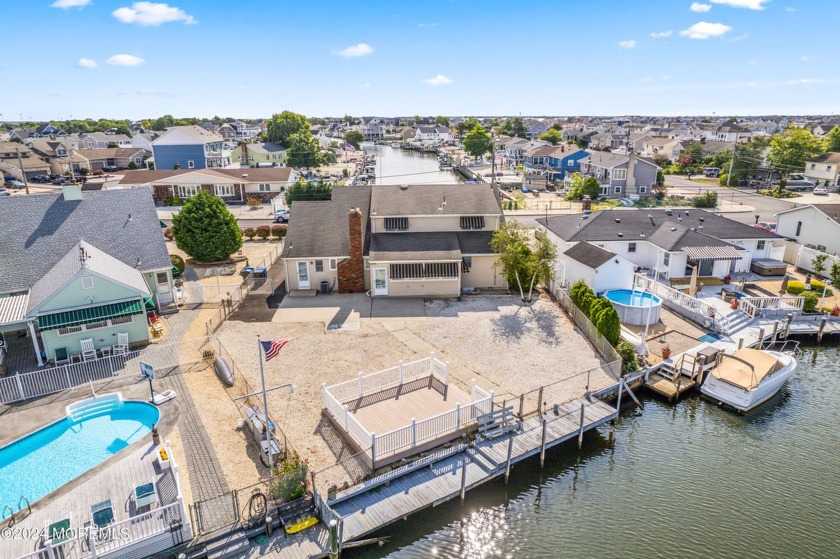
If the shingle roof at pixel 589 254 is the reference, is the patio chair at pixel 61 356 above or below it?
below

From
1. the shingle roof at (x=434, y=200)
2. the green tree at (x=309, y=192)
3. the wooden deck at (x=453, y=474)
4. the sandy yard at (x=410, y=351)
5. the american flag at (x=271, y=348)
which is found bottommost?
the wooden deck at (x=453, y=474)

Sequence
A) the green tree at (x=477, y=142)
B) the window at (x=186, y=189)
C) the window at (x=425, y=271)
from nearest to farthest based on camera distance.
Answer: the window at (x=425, y=271) → the window at (x=186, y=189) → the green tree at (x=477, y=142)

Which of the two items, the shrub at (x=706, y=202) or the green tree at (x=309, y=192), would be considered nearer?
the green tree at (x=309, y=192)

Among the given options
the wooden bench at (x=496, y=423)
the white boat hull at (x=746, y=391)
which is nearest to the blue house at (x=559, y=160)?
the white boat hull at (x=746, y=391)

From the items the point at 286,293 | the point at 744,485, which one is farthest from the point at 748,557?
the point at 286,293

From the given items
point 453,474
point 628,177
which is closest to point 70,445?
point 453,474

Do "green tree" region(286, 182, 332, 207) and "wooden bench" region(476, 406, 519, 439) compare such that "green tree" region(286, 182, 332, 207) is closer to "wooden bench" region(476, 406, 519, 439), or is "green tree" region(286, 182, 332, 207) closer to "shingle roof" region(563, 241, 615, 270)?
"shingle roof" region(563, 241, 615, 270)

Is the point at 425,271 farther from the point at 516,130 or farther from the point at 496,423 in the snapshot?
the point at 516,130

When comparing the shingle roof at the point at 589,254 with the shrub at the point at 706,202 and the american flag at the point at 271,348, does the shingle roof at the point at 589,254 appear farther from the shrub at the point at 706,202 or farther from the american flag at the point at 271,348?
the shrub at the point at 706,202
